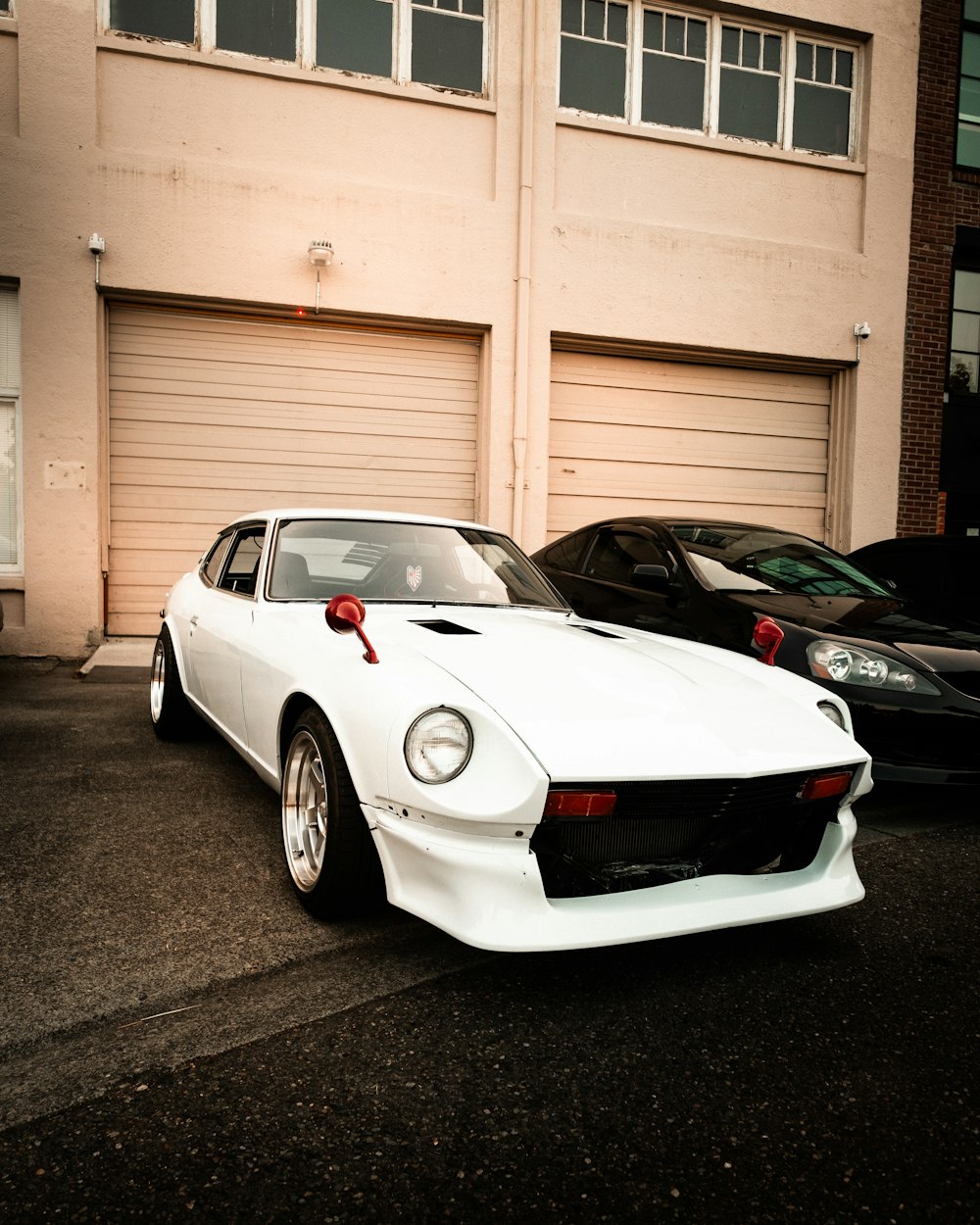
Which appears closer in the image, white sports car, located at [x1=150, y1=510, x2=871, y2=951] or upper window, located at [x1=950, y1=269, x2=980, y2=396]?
white sports car, located at [x1=150, y1=510, x2=871, y2=951]

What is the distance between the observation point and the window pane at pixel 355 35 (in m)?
8.67

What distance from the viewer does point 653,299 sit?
9.45m

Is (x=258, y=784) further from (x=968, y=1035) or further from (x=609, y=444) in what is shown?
(x=609, y=444)

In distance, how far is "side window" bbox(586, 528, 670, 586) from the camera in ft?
18.4

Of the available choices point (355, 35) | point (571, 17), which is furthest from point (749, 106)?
point (355, 35)

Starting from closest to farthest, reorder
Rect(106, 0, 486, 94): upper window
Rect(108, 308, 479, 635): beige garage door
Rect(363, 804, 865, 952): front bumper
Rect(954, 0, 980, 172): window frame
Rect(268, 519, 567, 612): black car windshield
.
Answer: Rect(363, 804, 865, 952): front bumper → Rect(268, 519, 567, 612): black car windshield → Rect(106, 0, 486, 94): upper window → Rect(108, 308, 479, 635): beige garage door → Rect(954, 0, 980, 172): window frame

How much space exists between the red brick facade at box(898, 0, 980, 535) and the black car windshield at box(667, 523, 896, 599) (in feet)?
17.3

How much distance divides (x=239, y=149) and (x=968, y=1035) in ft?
28.7

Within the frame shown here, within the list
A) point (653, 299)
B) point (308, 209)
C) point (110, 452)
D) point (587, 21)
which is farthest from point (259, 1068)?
point (587, 21)

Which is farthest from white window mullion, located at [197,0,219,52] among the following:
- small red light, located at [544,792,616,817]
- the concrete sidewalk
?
small red light, located at [544,792,616,817]

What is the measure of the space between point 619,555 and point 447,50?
239 inches

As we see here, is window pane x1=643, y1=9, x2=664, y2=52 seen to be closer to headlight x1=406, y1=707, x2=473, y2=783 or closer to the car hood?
the car hood

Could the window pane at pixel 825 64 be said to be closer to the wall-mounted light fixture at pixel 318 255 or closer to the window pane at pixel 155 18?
the wall-mounted light fixture at pixel 318 255

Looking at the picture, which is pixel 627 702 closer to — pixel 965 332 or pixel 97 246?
pixel 97 246
